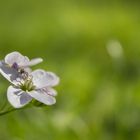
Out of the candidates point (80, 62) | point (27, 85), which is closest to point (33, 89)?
point (27, 85)

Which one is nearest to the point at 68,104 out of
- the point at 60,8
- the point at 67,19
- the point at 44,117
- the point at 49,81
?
the point at 44,117

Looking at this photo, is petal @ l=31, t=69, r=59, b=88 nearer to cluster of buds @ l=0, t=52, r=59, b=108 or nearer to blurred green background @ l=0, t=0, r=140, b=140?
cluster of buds @ l=0, t=52, r=59, b=108

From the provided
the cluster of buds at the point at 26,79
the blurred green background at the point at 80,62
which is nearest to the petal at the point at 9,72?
the cluster of buds at the point at 26,79

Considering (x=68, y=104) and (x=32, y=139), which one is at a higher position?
(x=68, y=104)

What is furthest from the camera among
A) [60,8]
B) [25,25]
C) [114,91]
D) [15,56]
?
[60,8]

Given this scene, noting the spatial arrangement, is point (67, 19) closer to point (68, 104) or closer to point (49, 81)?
point (68, 104)

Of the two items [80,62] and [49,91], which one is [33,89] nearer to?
[49,91]

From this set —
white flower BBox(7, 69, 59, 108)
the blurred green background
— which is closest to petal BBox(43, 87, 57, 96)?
white flower BBox(7, 69, 59, 108)

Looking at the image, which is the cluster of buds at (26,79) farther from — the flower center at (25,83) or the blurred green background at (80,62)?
A: the blurred green background at (80,62)
